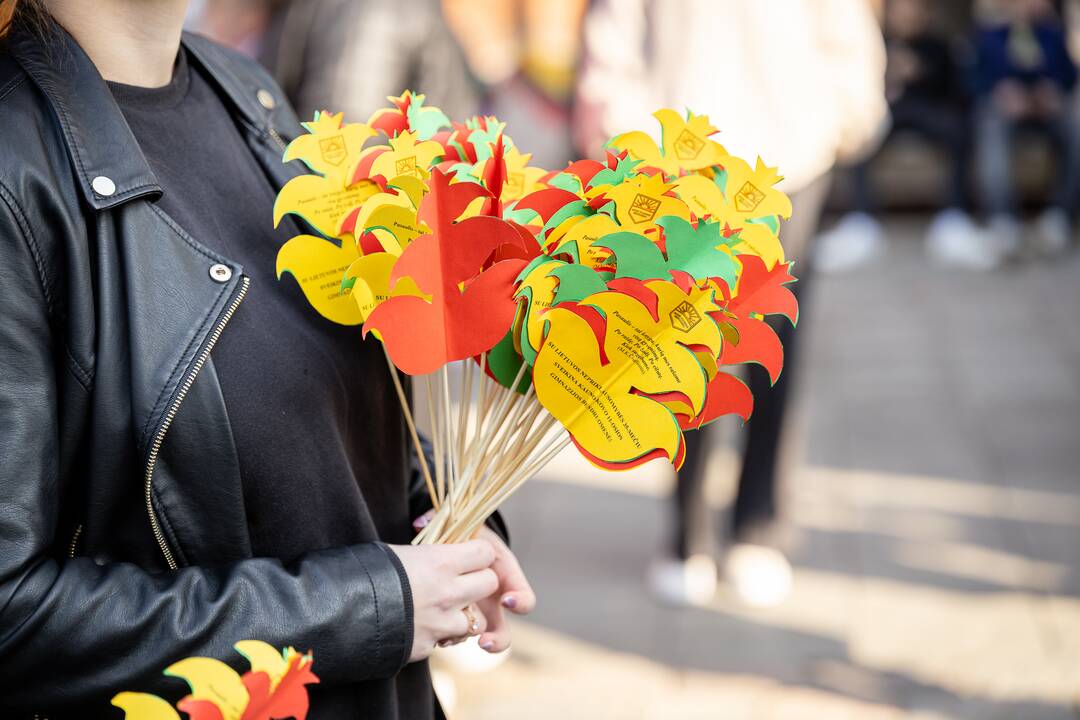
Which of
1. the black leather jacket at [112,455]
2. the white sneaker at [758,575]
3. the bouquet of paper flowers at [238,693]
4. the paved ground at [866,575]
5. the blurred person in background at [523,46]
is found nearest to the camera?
the bouquet of paper flowers at [238,693]

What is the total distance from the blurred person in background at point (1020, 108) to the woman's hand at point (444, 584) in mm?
6104

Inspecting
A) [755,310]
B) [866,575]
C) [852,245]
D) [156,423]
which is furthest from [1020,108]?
[156,423]

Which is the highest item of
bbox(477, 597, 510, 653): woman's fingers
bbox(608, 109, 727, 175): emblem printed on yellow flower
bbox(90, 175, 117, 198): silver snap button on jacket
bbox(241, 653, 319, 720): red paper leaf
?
bbox(608, 109, 727, 175): emblem printed on yellow flower

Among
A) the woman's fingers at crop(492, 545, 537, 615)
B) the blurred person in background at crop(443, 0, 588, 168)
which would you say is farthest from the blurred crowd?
the blurred person in background at crop(443, 0, 588, 168)

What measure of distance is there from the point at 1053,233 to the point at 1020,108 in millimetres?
763

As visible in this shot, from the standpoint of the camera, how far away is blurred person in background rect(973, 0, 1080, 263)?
21.7 ft

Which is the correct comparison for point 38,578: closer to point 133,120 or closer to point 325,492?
point 325,492

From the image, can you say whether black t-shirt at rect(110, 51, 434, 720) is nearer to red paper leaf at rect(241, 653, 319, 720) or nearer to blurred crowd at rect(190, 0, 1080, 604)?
red paper leaf at rect(241, 653, 319, 720)

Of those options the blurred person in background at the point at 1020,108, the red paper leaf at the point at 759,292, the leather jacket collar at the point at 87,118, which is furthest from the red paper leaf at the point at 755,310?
the blurred person in background at the point at 1020,108

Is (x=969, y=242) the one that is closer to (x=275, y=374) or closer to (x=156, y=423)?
(x=275, y=374)

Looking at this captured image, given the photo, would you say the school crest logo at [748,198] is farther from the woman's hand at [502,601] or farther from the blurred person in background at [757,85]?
the blurred person in background at [757,85]

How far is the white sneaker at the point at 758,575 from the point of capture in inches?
→ 129

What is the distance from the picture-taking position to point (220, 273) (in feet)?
3.61

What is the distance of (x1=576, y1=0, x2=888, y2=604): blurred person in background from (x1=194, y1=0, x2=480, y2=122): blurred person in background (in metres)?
0.40
